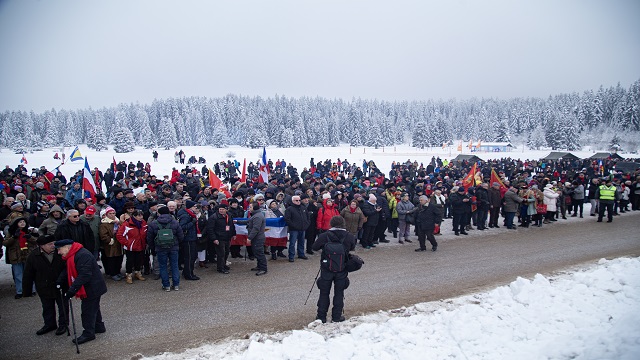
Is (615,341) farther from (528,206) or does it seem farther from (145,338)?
(528,206)

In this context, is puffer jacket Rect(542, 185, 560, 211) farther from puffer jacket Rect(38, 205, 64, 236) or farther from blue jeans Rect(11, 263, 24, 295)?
blue jeans Rect(11, 263, 24, 295)

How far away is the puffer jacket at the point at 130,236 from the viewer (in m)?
8.80

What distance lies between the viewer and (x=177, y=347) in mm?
6082

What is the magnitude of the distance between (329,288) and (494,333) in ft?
9.02

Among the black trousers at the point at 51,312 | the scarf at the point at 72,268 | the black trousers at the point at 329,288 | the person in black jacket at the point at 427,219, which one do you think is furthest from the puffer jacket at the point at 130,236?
the person in black jacket at the point at 427,219

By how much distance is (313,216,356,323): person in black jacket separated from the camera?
659 cm

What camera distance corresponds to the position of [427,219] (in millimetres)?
11586

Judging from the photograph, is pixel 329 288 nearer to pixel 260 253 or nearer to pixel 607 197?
pixel 260 253

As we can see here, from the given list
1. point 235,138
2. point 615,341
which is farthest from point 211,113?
point 615,341

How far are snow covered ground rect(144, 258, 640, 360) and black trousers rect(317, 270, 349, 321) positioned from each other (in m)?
0.24

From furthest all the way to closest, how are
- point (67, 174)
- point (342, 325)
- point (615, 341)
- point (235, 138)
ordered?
point (235, 138)
point (67, 174)
point (342, 325)
point (615, 341)

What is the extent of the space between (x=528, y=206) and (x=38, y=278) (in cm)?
1605

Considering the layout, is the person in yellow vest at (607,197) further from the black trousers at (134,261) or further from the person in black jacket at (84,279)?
the person in black jacket at (84,279)

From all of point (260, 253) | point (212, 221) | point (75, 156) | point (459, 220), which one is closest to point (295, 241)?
point (260, 253)
